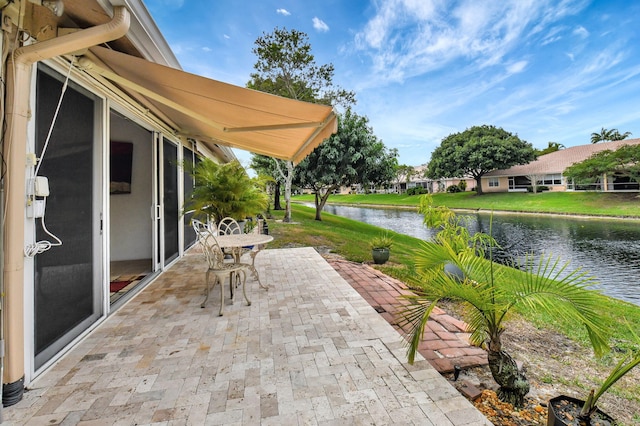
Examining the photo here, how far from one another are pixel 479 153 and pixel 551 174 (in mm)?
9787

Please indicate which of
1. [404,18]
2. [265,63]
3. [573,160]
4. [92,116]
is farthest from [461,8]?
[573,160]

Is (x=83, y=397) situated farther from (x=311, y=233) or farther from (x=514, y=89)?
(x=514, y=89)

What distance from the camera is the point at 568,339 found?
12.9 ft

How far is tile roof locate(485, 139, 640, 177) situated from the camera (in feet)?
114

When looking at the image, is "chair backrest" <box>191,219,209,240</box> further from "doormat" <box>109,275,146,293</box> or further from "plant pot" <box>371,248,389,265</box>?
"plant pot" <box>371,248,389,265</box>

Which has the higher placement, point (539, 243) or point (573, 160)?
point (573, 160)

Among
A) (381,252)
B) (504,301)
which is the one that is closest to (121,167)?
(381,252)

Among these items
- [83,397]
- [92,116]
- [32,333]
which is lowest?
[83,397]

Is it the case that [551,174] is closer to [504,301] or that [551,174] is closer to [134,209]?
[504,301]

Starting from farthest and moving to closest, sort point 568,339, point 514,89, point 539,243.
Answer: point 514,89 → point 539,243 → point 568,339

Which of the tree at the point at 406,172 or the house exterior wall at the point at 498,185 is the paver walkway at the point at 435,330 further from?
the tree at the point at 406,172

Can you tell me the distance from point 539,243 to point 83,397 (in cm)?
1812

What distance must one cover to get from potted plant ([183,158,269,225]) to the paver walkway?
314 centimetres

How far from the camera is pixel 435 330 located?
343 centimetres
